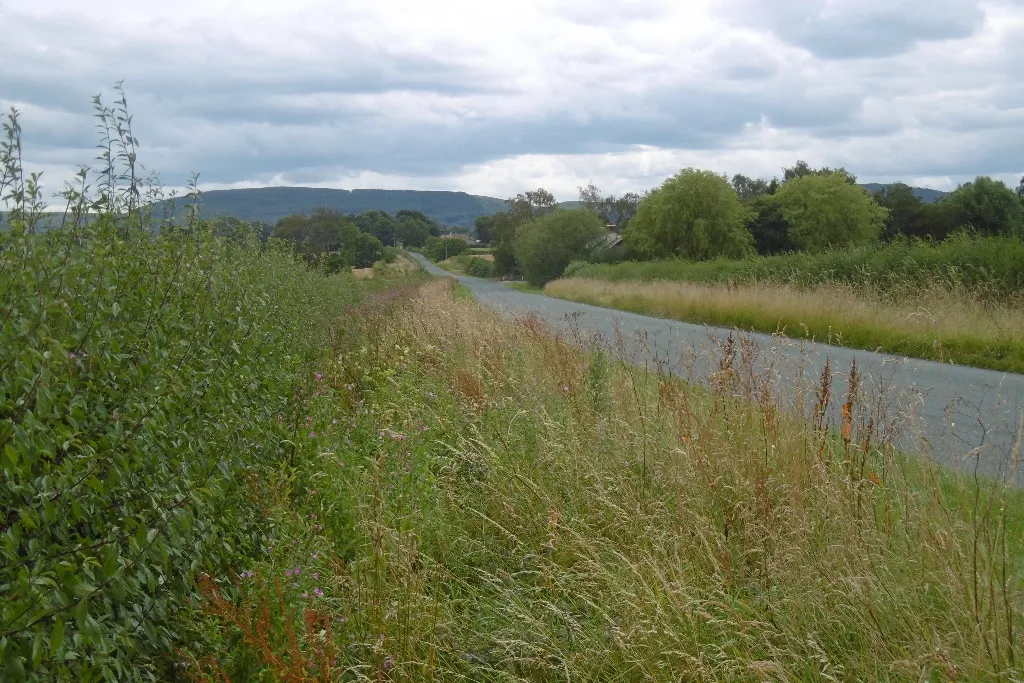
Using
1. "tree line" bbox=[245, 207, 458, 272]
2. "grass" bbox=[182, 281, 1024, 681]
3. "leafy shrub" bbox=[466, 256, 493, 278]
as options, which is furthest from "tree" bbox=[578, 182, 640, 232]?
"grass" bbox=[182, 281, 1024, 681]

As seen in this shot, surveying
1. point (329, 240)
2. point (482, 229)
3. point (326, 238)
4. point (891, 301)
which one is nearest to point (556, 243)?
point (329, 240)

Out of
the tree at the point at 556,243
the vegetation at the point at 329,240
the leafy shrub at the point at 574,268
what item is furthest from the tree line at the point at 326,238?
the tree at the point at 556,243

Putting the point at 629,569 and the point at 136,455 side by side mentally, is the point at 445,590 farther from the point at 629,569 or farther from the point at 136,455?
the point at 136,455

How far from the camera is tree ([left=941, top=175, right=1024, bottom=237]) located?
213 ft

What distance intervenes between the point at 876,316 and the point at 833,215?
49.8 meters

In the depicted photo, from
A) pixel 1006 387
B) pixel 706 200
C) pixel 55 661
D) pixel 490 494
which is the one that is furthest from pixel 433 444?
pixel 706 200

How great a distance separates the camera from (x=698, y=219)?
195 feet

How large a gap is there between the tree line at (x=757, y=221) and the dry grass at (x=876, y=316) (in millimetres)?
31172

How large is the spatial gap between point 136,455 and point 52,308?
2.27ft

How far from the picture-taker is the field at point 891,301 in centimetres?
1429

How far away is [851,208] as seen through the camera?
64.4m

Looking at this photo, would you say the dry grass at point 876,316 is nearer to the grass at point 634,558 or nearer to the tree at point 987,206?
the grass at point 634,558

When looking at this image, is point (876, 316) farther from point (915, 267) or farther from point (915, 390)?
point (915, 390)

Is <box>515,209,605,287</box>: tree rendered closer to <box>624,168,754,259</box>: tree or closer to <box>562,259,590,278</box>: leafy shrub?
<box>562,259,590,278</box>: leafy shrub
